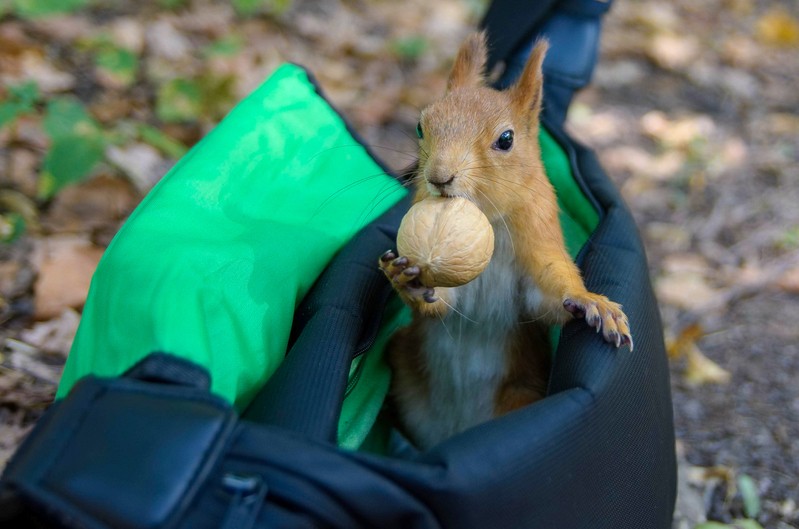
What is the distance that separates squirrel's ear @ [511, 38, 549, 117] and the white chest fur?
25 centimetres

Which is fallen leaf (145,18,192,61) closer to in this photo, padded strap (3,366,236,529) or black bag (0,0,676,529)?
black bag (0,0,676,529)

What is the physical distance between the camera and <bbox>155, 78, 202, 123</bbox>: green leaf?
8.46ft

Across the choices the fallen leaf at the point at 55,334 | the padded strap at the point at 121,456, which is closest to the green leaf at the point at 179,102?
the fallen leaf at the point at 55,334

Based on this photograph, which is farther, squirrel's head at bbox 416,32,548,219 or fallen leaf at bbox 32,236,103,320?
fallen leaf at bbox 32,236,103,320

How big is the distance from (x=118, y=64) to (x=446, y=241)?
1.85 meters

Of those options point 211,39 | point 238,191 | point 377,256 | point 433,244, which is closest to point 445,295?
point 377,256

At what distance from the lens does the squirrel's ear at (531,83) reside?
1463 millimetres

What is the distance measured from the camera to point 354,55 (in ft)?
10.8

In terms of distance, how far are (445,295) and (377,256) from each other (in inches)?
5.7

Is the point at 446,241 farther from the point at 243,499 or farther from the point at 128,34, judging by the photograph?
the point at 128,34

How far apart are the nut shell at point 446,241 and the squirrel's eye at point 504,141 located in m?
0.21

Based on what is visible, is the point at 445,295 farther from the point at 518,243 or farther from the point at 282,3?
the point at 282,3

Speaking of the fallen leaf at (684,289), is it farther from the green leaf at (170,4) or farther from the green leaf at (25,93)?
the green leaf at (170,4)

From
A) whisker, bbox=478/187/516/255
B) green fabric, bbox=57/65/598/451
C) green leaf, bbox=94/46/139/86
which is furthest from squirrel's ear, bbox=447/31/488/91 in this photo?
green leaf, bbox=94/46/139/86
